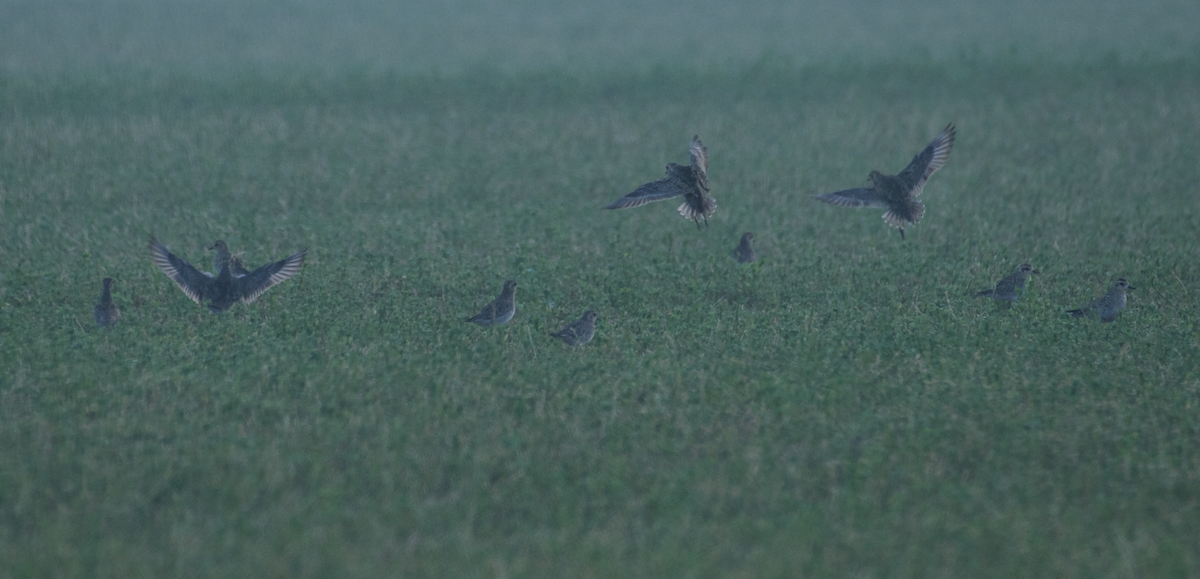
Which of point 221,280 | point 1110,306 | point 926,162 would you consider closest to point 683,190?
point 926,162

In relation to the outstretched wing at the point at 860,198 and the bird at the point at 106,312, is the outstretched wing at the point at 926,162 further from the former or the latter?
the bird at the point at 106,312

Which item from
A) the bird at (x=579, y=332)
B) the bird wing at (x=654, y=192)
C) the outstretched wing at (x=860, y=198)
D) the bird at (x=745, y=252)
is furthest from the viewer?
the bird at (x=745, y=252)

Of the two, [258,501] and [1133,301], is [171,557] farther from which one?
[1133,301]

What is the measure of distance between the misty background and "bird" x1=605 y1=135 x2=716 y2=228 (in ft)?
59.8

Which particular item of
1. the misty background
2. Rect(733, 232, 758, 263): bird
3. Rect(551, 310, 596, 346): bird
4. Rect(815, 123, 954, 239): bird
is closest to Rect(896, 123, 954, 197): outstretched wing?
Rect(815, 123, 954, 239): bird

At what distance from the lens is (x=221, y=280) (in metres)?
11.4

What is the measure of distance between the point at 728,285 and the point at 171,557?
766 centimetres

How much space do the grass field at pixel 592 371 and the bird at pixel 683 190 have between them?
0.99 meters

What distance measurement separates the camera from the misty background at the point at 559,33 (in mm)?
31375

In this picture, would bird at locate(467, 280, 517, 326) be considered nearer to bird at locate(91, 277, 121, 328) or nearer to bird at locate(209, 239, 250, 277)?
bird at locate(209, 239, 250, 277)

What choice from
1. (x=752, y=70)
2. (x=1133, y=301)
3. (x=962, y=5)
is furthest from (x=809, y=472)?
(x=962, y=5)

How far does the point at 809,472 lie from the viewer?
8.04 m

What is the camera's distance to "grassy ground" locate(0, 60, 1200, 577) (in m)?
7.13

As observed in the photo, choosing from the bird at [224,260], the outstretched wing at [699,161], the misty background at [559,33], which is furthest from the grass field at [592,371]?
the misty background at [559,33]
